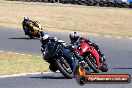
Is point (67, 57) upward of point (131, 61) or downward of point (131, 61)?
upward

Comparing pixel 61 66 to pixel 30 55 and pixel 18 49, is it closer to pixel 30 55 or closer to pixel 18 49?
pixel 30 55

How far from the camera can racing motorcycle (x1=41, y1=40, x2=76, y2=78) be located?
12953mm

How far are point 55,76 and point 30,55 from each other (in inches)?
257

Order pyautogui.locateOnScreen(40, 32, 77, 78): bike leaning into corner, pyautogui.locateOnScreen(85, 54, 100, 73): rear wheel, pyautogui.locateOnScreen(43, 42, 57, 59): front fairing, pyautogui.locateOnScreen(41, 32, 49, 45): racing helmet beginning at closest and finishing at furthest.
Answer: pyautogui.locateOnScreen(40, 32, 77, 78): bike leaning into corner → pyautogui.locateOnScreen(43, 42, 57, 59): front fairing → pyautogui.locateOnScreen(41, 32, 49, 45): racing helmet → pyautogui.locateOnScreen(85, 54, 100, 73): rear wheel

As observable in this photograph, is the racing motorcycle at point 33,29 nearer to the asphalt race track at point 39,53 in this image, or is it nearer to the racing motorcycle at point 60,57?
the asphalt race track at point 39,53

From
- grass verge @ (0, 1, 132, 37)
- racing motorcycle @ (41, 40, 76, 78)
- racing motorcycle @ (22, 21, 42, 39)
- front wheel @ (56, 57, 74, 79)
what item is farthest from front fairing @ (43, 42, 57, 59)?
grass verge @ (0, 1, 132, 37)

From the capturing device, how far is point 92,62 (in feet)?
46.6

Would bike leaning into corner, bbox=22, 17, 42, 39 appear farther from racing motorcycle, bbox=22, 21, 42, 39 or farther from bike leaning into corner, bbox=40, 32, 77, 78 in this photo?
bike leaning into corner, bbox=40, 32, 77, 78

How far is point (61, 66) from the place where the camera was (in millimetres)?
12992

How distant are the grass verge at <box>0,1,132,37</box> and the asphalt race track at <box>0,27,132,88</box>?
551 cm

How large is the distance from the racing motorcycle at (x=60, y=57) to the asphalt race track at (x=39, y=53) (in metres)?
0.27

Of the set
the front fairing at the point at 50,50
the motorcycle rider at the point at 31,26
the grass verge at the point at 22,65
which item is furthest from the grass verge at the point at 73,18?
the front fairing at the point at 50,50

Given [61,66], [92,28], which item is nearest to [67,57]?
[61,66]

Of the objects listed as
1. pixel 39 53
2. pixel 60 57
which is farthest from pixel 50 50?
pixel 39 53
